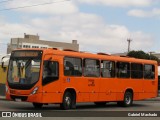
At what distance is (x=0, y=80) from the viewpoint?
41.0 meters

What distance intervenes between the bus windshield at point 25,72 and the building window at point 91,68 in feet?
10.5

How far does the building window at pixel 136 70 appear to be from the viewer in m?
26.8

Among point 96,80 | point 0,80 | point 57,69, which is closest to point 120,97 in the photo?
point 96,80

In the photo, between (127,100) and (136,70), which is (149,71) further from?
(127,100)

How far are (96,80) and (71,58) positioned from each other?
245 centimetres

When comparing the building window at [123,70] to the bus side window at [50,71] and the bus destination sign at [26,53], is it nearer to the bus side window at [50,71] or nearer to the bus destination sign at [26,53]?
the bus side window at [50,71]

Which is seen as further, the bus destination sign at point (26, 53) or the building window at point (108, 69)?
the building window at point (108, 69)

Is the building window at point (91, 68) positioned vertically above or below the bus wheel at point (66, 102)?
above

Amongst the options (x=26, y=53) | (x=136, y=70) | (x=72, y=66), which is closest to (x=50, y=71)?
(x=26, y=53)

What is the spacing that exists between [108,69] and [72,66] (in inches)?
133

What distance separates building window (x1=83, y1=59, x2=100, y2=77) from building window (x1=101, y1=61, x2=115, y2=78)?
471 mm

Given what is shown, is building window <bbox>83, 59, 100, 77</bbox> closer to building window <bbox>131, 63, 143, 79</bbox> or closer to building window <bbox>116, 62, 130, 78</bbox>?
building window <bbox>116, 62, 130, 78</bbox>

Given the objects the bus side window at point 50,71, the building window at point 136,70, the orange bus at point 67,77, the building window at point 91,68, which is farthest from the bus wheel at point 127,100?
the bus side window at point 50,71

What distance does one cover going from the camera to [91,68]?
76.4ft
